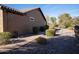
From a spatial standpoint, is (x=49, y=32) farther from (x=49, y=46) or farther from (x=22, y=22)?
(x=22, y=22)

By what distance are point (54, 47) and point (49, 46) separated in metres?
0.22

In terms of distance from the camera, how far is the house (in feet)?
30.3

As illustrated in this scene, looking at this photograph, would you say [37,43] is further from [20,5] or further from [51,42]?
[20,5]

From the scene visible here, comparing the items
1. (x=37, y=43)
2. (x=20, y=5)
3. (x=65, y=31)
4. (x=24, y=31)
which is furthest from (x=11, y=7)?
(x=65, y=31)

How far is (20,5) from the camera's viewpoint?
9.16m

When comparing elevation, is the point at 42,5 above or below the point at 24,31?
above

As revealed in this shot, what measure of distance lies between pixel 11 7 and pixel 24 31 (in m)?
1.28

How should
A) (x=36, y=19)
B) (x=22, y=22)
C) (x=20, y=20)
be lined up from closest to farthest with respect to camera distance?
1. (x=20, y=20)
2. (x=22, y=22)
3. (x=36, y=19)

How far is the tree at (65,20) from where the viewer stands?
9227mm

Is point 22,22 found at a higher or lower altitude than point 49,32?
higher

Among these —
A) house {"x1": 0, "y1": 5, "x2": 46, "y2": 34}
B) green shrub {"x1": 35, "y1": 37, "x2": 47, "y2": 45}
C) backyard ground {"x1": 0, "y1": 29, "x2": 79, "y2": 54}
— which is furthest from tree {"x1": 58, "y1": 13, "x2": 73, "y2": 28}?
green shrub {"x1": 35, "y1": 37, "x2": 47, "y2": 45}

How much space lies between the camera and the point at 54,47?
362 inches

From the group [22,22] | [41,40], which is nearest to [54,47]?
[41,40]

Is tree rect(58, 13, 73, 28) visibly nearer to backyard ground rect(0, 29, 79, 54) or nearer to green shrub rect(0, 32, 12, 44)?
backyard ground rect(0, 29, 79, 54)
